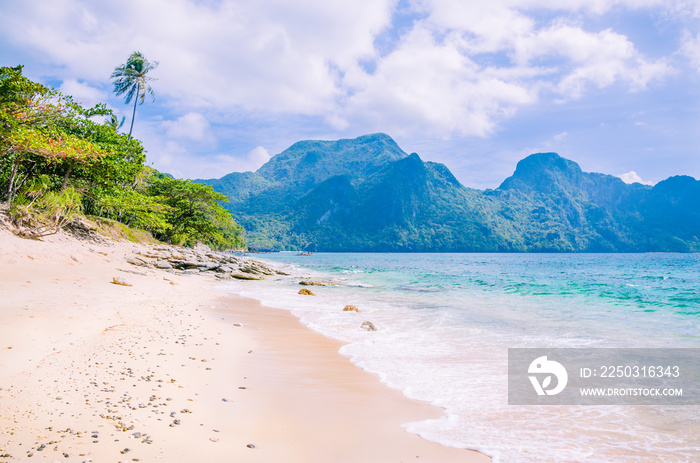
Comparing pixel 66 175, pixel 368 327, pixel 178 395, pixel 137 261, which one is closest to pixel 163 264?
pixel 137 261

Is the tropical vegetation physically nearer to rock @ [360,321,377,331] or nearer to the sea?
the sea

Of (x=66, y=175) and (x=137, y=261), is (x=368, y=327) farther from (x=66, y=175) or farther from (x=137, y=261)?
(x=66, y=175)

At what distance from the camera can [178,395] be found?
160 inches

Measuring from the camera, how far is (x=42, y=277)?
11375mm

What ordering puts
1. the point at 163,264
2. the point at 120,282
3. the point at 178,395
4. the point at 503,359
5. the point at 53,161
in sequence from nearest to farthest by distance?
1. the point at 178,395
2. the point at 503,359
3. the point at 120,282
4. the point at 53,161
5. the point at 163,264

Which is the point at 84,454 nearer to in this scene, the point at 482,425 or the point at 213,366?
the point at 213,366

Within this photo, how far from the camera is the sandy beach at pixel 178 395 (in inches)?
116

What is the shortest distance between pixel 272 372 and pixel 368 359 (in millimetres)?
2116

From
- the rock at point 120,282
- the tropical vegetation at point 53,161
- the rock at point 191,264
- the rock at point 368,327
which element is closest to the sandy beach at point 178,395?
the rock at point 368,327

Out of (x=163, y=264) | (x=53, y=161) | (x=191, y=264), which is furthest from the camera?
Result: (x=191, y=264)

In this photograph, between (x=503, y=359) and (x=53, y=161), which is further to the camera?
(x=53, y=161)

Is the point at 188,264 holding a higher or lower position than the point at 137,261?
lower

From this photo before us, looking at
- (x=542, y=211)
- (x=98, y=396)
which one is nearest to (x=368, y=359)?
(x=98, y=396)

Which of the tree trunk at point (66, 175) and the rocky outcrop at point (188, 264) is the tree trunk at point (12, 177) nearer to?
the tree trunk at point (66, 175)
